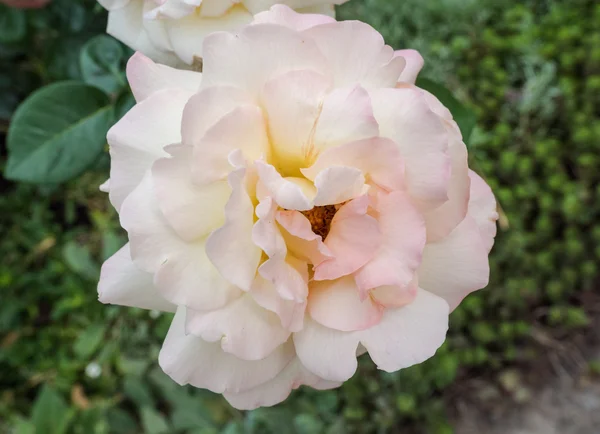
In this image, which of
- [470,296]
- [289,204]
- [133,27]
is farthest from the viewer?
[470,296]

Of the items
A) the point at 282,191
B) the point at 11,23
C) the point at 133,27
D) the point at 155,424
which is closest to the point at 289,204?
the point at 282,191

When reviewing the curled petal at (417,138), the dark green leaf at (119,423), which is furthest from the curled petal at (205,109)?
the dark green leaf at (119,423)

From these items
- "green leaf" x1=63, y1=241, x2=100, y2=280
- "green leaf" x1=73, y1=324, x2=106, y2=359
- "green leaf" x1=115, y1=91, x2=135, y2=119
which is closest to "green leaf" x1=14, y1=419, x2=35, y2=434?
"green leaf" x1=73, y1=324, x2=106, y2=359

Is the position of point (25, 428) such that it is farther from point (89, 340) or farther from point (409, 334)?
point (409, 334)

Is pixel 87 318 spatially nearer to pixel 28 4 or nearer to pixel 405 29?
pixel 28 4

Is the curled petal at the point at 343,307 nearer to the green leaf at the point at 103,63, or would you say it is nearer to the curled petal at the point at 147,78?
the curled petal at the point at 147,78

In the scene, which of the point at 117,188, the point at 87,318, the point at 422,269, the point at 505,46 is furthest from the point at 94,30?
the point at 505,46
